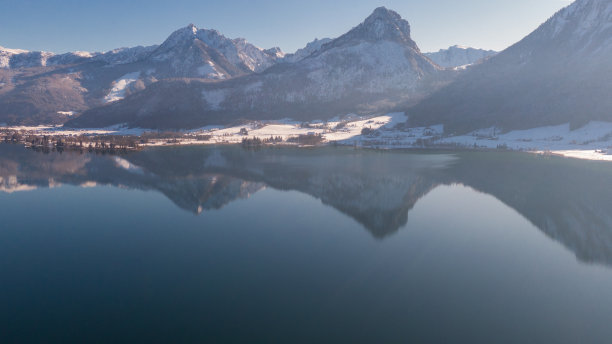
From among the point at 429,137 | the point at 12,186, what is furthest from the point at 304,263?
the point at 429,137

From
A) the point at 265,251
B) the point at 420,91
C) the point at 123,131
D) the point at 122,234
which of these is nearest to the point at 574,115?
the point at 420,91

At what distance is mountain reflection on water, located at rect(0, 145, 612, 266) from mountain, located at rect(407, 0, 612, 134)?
4564 cm

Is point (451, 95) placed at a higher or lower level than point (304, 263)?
higher

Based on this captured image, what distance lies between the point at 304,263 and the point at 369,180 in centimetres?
3088

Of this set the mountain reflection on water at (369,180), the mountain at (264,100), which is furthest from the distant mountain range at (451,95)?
the mountain reflection on water at (369,180)

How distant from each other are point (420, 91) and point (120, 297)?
18934 cm

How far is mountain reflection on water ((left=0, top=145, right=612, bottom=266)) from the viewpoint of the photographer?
1232 inches

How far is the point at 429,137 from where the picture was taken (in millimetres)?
109312

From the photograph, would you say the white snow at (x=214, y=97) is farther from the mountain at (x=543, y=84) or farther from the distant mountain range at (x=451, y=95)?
the mountain at (x=543, y=84)

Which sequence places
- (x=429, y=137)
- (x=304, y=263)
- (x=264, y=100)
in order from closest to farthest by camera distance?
1. (x=304, y=263)
2. (x=429, y=137)
3. (x=264, y=100)

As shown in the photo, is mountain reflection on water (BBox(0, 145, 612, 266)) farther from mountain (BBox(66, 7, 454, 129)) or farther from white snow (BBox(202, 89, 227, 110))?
white snow (BBox(202, 89, 227, 110))

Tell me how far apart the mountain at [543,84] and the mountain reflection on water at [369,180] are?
45637 mm

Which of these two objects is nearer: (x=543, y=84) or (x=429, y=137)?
(x=429, y=137)

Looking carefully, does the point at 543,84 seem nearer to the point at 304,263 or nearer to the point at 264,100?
the point at 264,100
